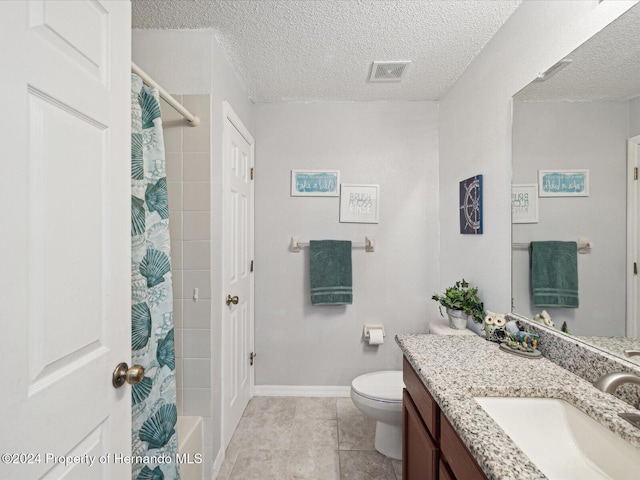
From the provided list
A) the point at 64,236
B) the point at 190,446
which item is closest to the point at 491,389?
the point at 64,236

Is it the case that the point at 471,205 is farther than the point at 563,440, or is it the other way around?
the point at 471,205

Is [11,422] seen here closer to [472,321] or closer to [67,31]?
[67,31]

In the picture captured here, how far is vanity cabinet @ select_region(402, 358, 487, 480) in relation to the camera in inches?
33.3

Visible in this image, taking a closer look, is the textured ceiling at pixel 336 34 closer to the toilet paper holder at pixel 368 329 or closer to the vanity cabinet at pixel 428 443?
the vanity cabinet at pixel 428 443

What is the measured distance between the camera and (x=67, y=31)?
2.33 ft

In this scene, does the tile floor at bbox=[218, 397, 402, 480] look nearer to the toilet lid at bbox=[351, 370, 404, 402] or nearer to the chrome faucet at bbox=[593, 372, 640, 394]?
the toilet lid at bbox=[351, 370, 404, 402]

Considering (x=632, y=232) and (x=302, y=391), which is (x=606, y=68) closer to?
(x=632, y=232)

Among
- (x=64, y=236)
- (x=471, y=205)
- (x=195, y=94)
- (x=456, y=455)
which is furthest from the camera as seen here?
(x=471, y=205)

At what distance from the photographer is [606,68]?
1049mm

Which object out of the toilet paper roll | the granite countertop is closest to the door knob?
the granite countertop

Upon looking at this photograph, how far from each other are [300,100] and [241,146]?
2.21ft

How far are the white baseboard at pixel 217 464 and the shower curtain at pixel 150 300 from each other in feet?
1.84

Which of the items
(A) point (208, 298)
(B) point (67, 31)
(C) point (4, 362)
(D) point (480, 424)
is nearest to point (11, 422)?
(C) point (4, 362)

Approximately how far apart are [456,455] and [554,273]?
0.79 meters
